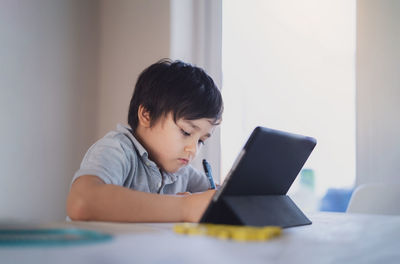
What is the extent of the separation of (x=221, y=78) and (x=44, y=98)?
2.70ft

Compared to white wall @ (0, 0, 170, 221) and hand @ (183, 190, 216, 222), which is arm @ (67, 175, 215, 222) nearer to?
hand @ (183, 190, 216, 222)

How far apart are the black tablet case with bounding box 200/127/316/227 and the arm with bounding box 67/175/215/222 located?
129 mm

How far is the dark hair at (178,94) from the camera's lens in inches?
48.1

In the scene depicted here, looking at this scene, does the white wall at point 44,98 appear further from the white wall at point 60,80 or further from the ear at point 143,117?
the ear at point 143,117

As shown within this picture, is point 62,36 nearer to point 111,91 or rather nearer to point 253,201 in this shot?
point 111,91

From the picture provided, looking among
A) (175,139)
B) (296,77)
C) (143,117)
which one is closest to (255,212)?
(175,139)

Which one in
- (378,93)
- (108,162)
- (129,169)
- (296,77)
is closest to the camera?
(108,162)

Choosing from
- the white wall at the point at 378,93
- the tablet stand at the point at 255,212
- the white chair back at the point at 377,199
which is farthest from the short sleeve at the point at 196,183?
the tablet stand at the point at 255,212

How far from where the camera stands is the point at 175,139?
1.22m

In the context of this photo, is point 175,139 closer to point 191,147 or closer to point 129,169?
point 191,147

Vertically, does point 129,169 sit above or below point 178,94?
below

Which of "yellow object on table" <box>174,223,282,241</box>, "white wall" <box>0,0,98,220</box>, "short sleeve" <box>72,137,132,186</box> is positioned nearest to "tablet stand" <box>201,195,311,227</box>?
"yellow object on table" <box>174,223,282,241</box>

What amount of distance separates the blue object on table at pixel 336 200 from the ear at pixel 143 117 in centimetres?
87

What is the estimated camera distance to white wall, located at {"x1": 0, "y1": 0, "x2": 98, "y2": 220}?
6.33 feet
